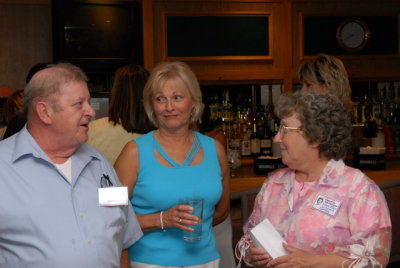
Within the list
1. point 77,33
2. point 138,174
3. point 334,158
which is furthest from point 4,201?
point 77,33

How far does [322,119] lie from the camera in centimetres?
213

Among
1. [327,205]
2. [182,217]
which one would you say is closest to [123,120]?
[182,217]

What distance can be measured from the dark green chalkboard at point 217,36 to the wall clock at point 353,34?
2.16 feet

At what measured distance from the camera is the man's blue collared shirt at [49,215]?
182 cm

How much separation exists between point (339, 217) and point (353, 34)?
335 cm

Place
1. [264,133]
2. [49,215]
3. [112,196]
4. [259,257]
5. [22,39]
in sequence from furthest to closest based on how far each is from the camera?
[22,39] < [264,133] < [259,257] < [112,196] < [49,215]

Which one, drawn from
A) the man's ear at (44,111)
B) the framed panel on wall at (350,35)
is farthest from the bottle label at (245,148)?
the man's ear at (44,111)

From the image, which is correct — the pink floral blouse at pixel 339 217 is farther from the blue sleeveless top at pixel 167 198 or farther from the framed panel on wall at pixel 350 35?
the framed panel on wall at pixel 350 35

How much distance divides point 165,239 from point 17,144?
2.59 ft

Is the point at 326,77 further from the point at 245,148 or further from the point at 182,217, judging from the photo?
the point at 245,148

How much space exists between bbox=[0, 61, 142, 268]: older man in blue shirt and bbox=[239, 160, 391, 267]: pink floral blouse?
63 cm

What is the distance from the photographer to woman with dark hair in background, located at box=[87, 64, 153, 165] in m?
2.97

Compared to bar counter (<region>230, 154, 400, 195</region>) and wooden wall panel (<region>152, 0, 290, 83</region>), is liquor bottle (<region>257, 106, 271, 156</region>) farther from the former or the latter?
wooden wall panel (<region>152, 0, 290, 83</region>)

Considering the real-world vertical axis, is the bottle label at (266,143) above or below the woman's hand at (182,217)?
above
